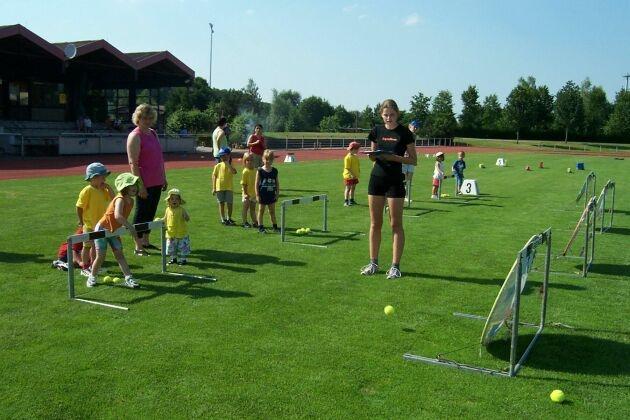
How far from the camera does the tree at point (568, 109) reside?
85438 millimetres

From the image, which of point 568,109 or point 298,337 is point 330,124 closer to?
point 568,109

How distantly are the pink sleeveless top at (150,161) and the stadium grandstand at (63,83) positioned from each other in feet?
82.6

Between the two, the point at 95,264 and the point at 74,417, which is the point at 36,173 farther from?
the point at 74,417

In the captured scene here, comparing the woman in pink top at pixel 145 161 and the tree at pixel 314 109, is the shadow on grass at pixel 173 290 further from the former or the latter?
the tree at pixel 314 109

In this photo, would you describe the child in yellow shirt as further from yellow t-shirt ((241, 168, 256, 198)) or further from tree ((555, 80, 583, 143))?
tree ((555, 80, 583, 143))

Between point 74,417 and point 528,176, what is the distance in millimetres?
27124

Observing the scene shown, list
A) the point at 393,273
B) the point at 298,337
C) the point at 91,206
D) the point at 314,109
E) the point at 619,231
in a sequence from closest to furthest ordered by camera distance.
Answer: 1. the point at 298,337
2. the point at 91,206
3. the point at 393,273
4. the point at 619,231
5. the point at 314,109

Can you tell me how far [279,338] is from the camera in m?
5.80

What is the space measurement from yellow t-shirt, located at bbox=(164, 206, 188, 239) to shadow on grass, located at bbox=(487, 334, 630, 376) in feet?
15.2

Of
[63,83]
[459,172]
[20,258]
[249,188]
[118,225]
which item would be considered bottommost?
[20,258]

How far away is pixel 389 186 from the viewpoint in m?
8.06

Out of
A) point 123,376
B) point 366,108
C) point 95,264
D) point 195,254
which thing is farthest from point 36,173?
point 366,108

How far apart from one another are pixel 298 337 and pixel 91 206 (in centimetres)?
357

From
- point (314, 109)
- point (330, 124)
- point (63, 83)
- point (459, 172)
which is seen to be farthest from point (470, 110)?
point (459, 172)
